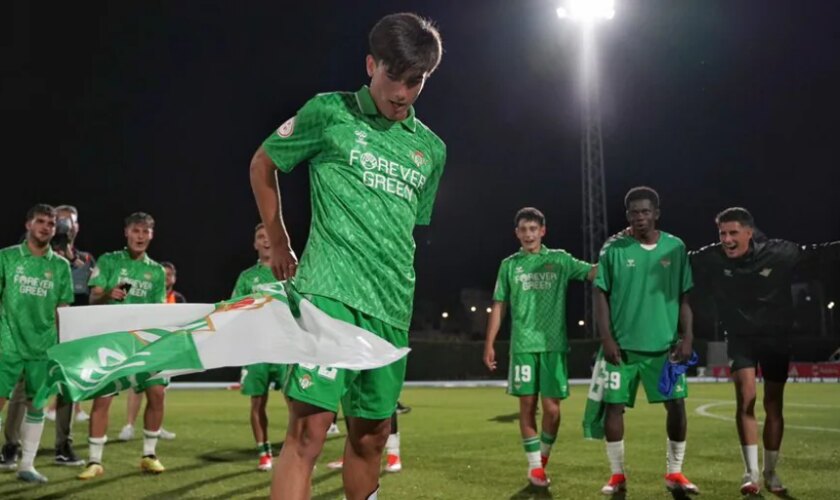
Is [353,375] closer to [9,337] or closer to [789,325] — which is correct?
[789,325]

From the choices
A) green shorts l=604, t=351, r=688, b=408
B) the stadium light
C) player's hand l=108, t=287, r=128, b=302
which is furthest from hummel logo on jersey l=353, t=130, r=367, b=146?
the stadium light

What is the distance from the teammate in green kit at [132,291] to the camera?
7.83 meters

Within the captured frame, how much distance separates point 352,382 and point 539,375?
177 inches

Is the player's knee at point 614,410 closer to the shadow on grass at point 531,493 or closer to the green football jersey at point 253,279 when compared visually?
the shadow on grass at point 531,493

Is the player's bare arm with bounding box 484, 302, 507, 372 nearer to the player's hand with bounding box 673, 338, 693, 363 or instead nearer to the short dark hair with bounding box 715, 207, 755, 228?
the player's hand with bounding box 673, 338, 693, 363

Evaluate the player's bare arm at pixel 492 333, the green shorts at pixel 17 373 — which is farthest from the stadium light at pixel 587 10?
the green shorts at pixel 17 373

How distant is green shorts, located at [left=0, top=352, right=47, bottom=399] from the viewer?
7.68m

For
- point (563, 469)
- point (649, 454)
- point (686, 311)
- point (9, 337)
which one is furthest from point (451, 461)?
point (9, 337)

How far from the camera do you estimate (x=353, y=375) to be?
3383 millimetres

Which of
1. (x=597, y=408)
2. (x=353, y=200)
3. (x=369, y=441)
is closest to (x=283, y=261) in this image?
(x=353, y=200)

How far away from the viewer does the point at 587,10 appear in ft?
99.0

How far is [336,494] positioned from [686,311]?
327 cm

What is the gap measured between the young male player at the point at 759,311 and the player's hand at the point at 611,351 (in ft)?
3.30

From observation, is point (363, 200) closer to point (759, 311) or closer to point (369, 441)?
point (369, 441)
